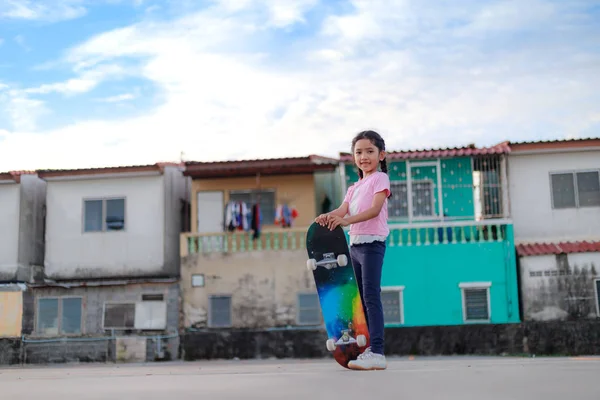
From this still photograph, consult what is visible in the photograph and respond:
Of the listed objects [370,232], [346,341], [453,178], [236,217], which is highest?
[453,178]

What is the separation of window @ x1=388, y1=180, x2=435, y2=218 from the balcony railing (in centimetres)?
76

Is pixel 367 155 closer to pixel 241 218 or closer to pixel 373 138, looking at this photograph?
pixel 373 138

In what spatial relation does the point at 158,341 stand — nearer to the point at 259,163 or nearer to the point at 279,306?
the point at 279,306

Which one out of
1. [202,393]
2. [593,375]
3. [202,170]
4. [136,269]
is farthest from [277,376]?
[136,269]

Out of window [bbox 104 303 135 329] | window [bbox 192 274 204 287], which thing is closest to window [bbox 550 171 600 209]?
window [bbox 192 274 204 287]

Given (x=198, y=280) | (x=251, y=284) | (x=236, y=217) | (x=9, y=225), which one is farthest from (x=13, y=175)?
(x=251, y=284)

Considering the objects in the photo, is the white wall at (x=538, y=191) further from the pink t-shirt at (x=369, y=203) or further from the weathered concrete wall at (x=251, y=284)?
the pink t-shirt at (x=369, y=203)

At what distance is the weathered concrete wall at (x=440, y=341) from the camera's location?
62.6 feet

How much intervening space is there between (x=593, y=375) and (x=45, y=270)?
2058 centimetres

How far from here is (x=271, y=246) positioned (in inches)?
840

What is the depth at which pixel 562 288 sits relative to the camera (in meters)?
19.8

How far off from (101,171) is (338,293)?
57.6 ft

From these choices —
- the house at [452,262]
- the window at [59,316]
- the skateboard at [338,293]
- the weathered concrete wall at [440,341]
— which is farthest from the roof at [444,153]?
the skateboard at [338,293]

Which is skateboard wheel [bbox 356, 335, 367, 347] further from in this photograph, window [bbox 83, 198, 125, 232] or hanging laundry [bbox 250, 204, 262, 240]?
window [bbox 83, 198, 125, 232]
